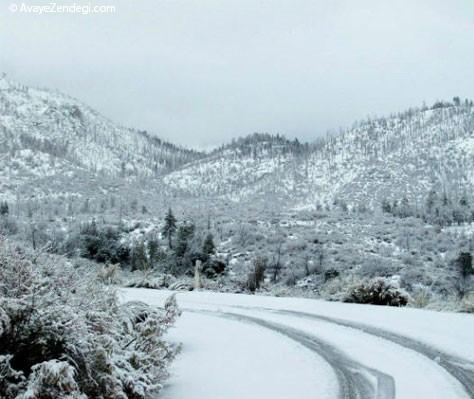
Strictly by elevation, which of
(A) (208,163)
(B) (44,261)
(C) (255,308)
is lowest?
(C) (255,308)

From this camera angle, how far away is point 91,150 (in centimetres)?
17362

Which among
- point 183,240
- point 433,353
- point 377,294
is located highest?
point 183,240

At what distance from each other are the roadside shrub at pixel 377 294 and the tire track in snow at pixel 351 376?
4813 mm

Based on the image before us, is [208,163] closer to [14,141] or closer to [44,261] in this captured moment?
[14,141]

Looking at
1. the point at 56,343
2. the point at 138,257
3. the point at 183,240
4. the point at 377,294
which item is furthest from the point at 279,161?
the point at 56,343

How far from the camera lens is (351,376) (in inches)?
272

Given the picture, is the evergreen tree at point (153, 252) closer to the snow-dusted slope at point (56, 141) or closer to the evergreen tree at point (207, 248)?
the evergreen tree at point (207, 248)

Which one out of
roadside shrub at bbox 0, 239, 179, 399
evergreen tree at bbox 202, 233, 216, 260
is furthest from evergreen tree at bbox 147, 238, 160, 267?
roadside shrub at bbox 0, 239, 179, 399

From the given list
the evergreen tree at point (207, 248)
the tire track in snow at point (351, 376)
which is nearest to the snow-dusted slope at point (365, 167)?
the evergreen tree at point (207, 248)

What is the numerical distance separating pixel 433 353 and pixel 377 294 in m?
6.23

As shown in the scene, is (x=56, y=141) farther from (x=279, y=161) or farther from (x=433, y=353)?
(x=433, y=353)

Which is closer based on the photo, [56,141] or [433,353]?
[433,353]

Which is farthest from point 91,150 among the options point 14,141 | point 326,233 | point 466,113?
point 326,233

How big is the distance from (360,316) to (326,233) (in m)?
26.4
